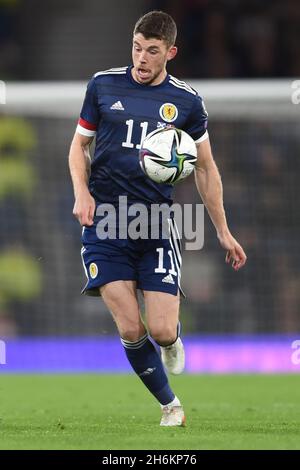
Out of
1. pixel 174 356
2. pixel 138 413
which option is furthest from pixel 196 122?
pixel 138 413

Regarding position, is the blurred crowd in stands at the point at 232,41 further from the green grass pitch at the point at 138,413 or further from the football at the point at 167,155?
the football at the point at 167,155

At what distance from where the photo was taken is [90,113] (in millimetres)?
6945

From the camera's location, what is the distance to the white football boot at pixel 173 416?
6.91 meters

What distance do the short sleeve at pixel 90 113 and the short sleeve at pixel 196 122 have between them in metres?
0.56

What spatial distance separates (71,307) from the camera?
14.4m

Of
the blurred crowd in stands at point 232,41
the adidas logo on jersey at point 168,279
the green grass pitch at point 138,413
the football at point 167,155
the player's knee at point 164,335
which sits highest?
the blurred crowd in stands at point 232,41

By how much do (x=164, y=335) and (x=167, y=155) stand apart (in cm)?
105

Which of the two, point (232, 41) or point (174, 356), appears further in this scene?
point (232, 41)

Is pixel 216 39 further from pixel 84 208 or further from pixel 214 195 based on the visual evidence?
pixel 84 208

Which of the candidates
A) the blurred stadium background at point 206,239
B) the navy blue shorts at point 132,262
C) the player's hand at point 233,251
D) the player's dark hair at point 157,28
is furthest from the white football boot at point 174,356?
the blurred stadium background at point 206,239

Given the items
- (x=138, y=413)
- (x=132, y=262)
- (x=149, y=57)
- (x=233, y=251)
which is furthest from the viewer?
(x=138, y=413)

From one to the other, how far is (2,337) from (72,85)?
3.16 m

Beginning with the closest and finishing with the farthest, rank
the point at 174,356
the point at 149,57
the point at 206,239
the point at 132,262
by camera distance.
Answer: the point at 149,57 → the point at 132,262 → the point at 174,356 → the point at 206,239

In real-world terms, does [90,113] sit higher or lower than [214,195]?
higher
